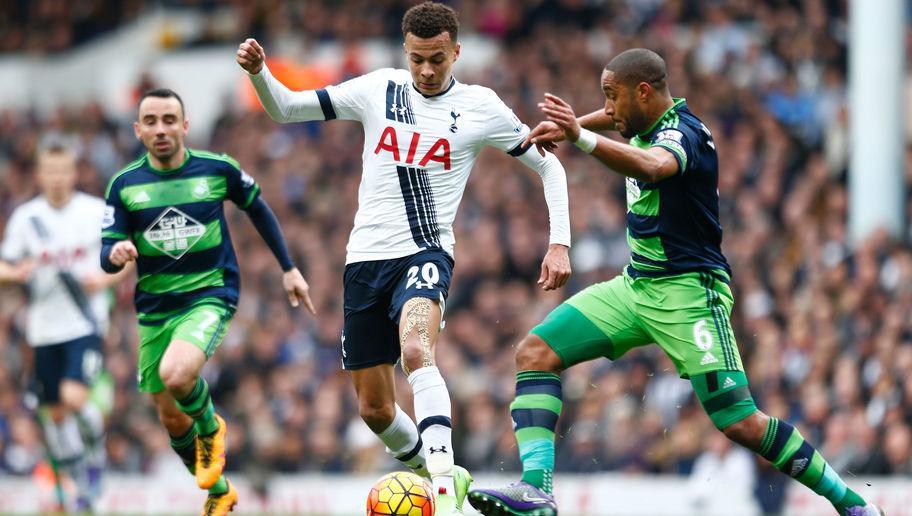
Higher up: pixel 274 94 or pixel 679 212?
pixel 274 94

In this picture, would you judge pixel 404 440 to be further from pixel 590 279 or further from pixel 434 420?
pixel 590 279

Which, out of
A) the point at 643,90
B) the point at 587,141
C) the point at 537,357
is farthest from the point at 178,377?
the point at 643,90

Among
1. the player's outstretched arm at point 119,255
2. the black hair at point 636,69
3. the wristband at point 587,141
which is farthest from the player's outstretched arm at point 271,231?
the wristband at point 587,141

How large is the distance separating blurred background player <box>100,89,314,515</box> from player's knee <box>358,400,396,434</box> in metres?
0.87

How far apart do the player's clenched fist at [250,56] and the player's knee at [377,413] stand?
215 cm

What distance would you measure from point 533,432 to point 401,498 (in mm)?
860

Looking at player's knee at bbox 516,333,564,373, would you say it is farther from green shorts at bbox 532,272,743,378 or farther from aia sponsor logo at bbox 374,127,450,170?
aia sponsor logo at bbox 374,127,450,170

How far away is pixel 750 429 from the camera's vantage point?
8.38 m

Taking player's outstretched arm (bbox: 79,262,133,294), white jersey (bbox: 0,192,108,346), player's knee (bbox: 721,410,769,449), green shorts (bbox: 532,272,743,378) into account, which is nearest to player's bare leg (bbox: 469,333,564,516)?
green shorts (bbox: 532,272,743,378)

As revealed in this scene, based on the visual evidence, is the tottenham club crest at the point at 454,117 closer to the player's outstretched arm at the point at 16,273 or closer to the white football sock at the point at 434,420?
the white football sock at the point at 434,420

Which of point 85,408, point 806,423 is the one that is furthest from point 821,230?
point 85,408

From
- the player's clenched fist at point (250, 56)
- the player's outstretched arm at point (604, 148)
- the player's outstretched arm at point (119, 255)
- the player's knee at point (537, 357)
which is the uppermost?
the player's clenched fist at point (250, 56)

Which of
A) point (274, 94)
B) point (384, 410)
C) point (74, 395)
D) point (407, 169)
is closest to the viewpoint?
point (274, 94)

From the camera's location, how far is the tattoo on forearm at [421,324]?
855 centimetres
